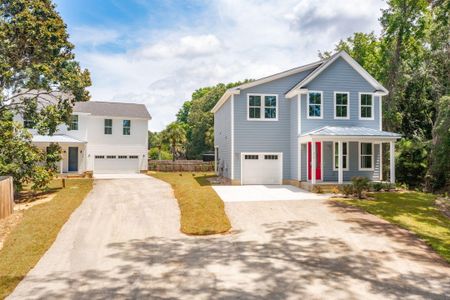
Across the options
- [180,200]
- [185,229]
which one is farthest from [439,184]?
[185,229]

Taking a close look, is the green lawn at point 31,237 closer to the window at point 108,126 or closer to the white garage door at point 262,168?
the white garage door at point 262,168

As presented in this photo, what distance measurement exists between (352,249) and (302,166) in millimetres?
12730

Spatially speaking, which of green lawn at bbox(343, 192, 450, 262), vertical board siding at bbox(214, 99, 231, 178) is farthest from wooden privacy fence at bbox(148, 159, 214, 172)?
green lawn at bbox(343, 192, 450, 262)

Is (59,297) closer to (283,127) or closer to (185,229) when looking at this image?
(185,229)

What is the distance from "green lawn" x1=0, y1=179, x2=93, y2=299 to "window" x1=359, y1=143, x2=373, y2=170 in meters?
17.9

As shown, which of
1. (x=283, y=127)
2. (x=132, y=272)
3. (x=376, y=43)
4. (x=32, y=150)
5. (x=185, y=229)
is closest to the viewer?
(x=132, y=272)

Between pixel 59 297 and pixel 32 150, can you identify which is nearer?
pixel 59 297

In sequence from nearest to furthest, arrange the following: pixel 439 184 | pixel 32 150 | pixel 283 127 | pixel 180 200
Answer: pixel 180 200 < pixel 32 150 < pixel 283 127 < pixel 439 184

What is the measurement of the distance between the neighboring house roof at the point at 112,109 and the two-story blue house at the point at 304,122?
49.7ft

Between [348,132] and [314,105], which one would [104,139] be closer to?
[314,105]

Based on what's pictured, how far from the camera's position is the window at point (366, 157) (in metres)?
22.5

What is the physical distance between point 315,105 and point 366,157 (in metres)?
5.05

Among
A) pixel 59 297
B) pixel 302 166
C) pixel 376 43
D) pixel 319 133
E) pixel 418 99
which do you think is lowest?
pixel 59 297

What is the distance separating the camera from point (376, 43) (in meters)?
36.4
